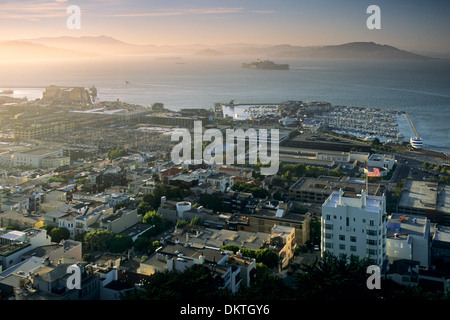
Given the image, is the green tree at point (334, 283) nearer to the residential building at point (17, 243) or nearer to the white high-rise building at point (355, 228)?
the white high-rise building at point (355, 228)

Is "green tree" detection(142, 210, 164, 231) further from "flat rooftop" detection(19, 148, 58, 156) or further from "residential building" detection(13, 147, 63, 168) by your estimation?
"flat rooftop" detection(19, 148, 58, 156)

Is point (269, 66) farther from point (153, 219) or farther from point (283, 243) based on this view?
point (283, 243)

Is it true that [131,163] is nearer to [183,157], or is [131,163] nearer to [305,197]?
[183,157]

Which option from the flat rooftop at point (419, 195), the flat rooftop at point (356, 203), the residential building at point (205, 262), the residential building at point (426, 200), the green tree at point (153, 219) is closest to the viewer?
the residential building at point (205, 262)

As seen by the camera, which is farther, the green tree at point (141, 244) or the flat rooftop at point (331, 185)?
the flat rooftop at point (331, 185)

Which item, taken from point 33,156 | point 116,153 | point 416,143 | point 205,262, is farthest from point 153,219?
point 416,143

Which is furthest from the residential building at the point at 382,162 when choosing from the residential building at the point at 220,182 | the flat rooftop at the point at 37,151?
the flat rooftop at the point at 37,151

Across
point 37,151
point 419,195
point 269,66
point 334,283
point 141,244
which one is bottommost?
point 141,244
